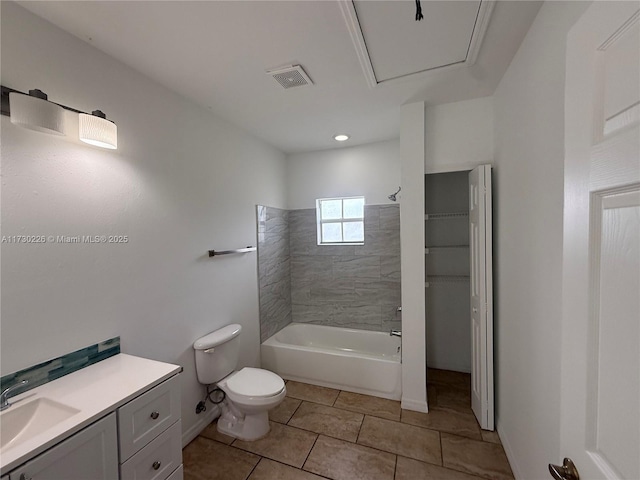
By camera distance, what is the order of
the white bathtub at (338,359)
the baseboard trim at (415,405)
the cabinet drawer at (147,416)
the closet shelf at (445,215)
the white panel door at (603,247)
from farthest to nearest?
the closet shelf at (445,215) < the white bathtub at (338,359) < the baseboard trim at (415,405) < the cabinet drawer at (147,416) < the white panel door at (603,247)

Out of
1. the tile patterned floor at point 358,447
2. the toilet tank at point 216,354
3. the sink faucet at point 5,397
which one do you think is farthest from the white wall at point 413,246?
the sink faucet at point 5,397

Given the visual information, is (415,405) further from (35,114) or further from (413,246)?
(35,114)

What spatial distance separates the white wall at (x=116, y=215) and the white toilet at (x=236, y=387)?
0.36ft

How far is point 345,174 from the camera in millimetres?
3293

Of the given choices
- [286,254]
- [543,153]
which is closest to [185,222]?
[286,254]

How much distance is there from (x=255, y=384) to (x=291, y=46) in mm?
2283

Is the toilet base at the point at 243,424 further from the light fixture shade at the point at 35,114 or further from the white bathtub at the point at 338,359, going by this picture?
the light fixture shade at the point at 35,114

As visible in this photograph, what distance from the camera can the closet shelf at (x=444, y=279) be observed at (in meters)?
2.90

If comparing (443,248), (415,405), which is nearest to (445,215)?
(443,248)

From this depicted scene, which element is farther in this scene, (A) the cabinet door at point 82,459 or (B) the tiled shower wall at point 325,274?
(B) the tiled shower wall at point 325,274

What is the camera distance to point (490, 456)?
5.93ft

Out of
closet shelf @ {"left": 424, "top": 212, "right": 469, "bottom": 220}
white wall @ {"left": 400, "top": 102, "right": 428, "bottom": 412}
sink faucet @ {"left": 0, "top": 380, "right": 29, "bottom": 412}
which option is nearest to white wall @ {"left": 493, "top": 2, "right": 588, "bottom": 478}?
white wall @ {"left": 400, "top": 102, "right": 428, "bottom": 412}

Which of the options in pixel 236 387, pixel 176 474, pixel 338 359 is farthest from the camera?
pixel 338 359

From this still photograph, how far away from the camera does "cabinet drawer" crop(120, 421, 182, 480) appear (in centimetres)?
117
